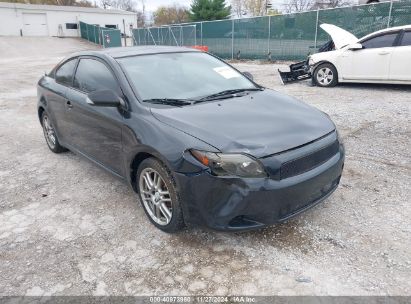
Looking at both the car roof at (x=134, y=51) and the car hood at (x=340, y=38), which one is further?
the car hood at (x=340, y=38)

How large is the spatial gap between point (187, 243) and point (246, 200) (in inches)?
30.4

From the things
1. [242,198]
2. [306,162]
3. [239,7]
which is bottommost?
[242,198]

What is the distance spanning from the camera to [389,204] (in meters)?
3.45

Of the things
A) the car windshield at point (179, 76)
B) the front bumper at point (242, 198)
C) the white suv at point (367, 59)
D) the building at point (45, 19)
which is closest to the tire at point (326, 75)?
the white suv at point (367, 59)

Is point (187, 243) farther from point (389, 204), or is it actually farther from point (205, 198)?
point (389, 204)

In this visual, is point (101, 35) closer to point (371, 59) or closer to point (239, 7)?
point (371, 59)

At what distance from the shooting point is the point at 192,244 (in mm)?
2955

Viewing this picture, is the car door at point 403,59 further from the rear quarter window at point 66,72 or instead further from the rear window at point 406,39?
the rear quarter window at point 66,72

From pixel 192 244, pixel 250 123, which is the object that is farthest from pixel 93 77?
pixel 192 244

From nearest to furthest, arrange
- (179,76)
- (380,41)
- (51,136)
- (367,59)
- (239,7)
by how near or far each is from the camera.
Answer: (179,76) → (51,136) → (380,41) → (367,59) → (239,7)

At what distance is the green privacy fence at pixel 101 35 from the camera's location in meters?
32.6

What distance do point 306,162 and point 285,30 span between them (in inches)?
607

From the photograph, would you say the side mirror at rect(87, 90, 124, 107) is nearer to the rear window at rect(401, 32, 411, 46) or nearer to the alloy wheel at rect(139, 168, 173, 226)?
the alloy wheel at rect(139, 168, 173, 226)

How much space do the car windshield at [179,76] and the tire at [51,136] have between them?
2103mm
